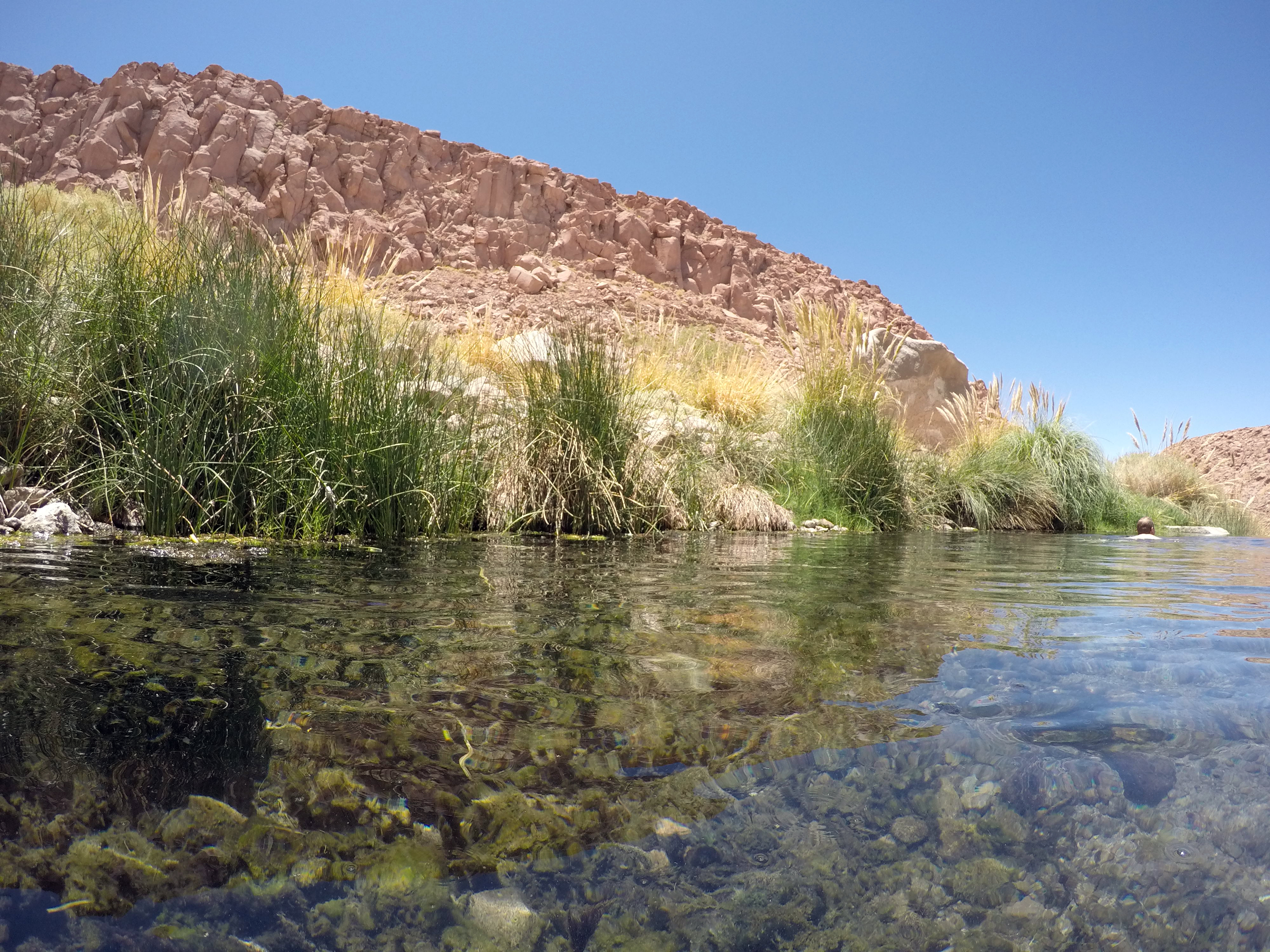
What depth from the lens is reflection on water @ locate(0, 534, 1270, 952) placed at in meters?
0.57

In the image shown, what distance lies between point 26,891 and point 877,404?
6485mm

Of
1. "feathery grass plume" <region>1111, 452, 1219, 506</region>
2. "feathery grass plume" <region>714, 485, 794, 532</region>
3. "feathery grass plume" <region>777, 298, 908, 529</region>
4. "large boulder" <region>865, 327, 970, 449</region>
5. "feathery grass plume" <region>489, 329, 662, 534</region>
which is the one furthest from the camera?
"feathery grass plume" <region>1111, 452, 1219, 506</region>

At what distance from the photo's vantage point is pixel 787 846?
0.67 m

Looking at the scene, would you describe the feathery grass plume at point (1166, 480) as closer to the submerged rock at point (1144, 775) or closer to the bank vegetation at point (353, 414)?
the bank vegetation at point (353, 414)

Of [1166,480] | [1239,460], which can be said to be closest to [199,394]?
[1166,480]

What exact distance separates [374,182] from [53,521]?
110 feet

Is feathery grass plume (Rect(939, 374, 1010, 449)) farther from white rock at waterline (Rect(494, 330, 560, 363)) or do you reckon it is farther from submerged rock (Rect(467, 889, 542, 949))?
submerged rock (Rect(467, 889, 542, 949))

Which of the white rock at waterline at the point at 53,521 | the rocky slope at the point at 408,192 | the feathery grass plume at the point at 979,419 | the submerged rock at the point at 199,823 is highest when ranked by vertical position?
the rocky slope at the point at 408,192

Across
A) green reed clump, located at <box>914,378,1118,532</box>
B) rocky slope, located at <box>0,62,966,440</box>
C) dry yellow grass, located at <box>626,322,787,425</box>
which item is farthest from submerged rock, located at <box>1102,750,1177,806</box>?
rocky slope, located at <box>0,62,966,440</box>

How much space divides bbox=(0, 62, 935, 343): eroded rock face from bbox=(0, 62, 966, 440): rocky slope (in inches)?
2.8

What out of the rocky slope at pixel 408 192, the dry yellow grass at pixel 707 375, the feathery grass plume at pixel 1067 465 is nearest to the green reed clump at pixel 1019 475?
the feathery grass plume at pixel 1067 465

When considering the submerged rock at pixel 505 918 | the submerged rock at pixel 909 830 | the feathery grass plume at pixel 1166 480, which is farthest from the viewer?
the feathery grass plume at pixel 1166 480

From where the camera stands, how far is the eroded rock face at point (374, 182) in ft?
95.9

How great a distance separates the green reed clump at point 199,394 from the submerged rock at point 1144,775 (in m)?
2.90
